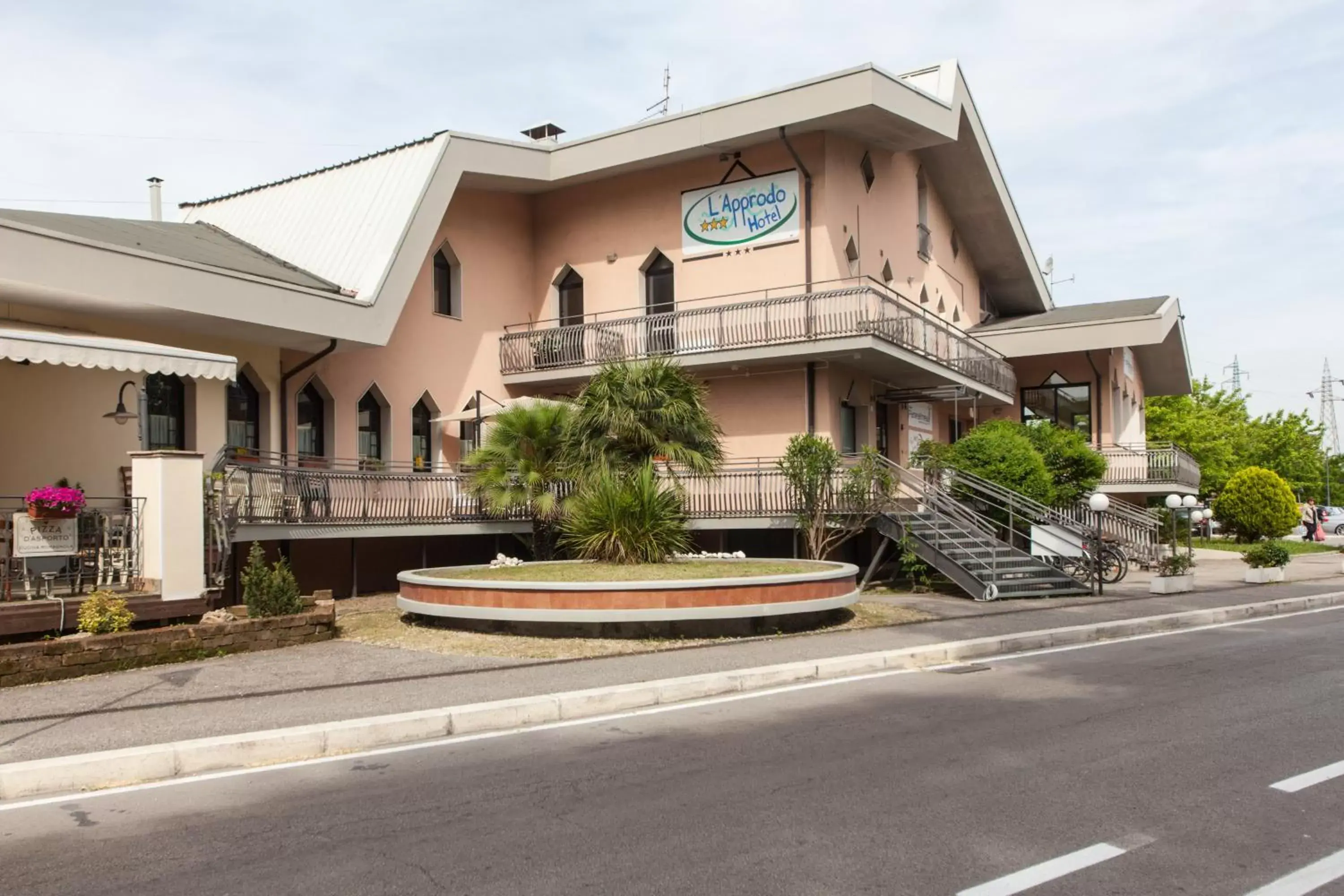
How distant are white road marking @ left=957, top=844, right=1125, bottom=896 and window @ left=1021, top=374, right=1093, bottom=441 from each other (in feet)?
90.2

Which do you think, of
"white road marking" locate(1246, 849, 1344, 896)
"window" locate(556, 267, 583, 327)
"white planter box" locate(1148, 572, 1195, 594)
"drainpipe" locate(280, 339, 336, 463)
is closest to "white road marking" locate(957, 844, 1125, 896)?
"white road marking" locate(1246, 849, 1344, 896)

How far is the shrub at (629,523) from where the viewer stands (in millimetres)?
14977

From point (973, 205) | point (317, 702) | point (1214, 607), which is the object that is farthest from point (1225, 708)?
point (973, 205)

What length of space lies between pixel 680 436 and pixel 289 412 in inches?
304

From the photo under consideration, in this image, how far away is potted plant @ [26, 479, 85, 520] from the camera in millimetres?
10781

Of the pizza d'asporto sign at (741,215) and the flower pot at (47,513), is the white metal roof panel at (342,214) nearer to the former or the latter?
the pizza d'asporto sign at (741,215)

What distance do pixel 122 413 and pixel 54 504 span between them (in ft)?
15.7

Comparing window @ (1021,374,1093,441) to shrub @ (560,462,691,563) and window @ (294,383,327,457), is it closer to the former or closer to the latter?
shrub @ (560,462,691,563)

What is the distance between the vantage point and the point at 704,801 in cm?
609

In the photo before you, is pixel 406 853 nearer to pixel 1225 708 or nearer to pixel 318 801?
pixel 318 801

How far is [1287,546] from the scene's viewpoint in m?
39.9

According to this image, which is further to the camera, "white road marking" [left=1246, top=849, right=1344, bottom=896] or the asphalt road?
the asphalt road

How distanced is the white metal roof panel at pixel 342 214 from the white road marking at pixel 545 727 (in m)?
11.9

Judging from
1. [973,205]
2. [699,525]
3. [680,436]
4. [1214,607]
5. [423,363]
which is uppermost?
[973,205]
